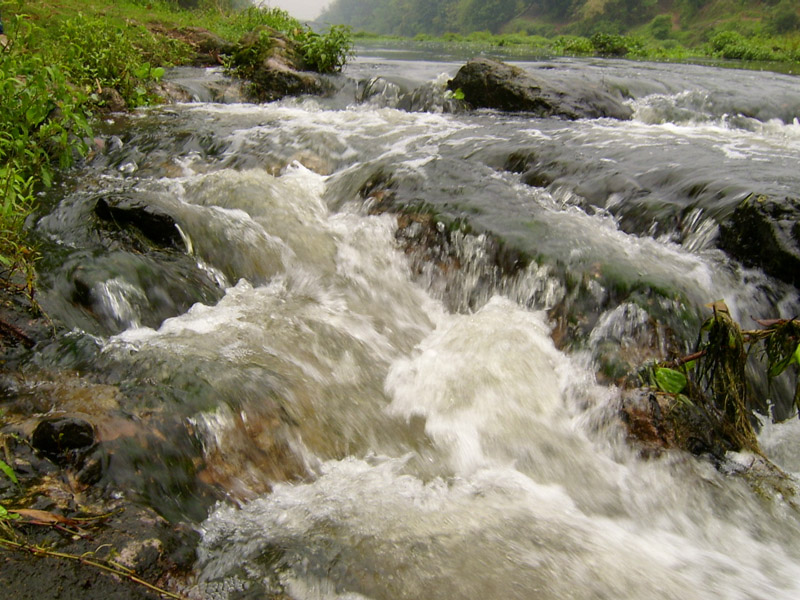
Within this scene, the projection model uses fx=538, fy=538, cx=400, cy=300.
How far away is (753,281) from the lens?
382cm

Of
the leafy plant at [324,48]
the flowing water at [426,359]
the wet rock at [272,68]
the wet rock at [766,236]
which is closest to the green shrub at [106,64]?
the wet rock at [272,68]

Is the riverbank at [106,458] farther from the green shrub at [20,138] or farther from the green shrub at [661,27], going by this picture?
the green shrub at [661,27]

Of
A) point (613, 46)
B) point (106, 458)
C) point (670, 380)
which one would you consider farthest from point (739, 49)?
point (106, 458)

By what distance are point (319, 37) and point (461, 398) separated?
11073 mm

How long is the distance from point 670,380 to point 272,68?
403 inches

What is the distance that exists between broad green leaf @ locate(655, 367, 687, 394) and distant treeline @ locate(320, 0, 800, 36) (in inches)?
799

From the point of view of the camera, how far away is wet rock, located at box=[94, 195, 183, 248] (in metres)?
4.11

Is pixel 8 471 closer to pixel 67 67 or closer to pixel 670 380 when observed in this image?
pixel 670 380

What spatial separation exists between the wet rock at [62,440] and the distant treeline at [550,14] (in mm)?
20899

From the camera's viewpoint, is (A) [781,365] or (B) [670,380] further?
(B) [670,380]

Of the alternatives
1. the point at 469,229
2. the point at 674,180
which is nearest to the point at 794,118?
the point at 674,180

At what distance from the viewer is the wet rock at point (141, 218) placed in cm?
411

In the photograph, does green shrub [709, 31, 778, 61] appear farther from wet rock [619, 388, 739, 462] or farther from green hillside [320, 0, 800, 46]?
wet rock [619, 388, 739, 462]

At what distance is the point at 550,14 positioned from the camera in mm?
57875
